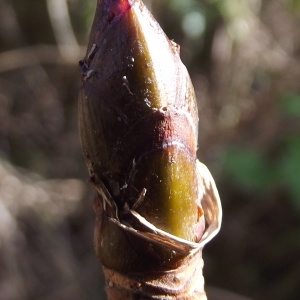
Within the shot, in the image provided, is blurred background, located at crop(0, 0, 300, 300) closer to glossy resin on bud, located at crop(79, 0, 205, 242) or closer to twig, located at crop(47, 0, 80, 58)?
twig, located at crop(47, 0, 80, 58)

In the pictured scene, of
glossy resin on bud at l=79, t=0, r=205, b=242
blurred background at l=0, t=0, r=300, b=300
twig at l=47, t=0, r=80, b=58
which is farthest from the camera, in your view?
twig at l=47, t=0, r=80, b=58

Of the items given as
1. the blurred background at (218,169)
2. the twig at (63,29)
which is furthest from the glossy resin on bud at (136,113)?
the twig at (63,29)

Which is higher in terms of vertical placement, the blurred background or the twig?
the twig

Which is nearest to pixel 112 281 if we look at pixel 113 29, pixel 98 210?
pixel 98 210

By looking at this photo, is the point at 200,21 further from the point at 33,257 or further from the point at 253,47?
the point at 33,257

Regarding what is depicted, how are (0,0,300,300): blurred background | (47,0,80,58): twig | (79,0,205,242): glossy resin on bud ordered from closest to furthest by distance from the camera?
(79,0,205,242): glossy resin on bud → (0,0,300,300): blurred background → (47,0,80,58): twig

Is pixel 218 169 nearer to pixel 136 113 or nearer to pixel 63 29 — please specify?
pixel 63 29

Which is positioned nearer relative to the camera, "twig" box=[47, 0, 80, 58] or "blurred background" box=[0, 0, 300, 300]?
"blurred background" box=[0, 0, 300, 300]

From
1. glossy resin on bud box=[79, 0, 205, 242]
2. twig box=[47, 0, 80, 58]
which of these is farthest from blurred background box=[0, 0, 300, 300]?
glossy resin on bud box=[79, 0, 205, 242]

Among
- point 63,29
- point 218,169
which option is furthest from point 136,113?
point 63,29
